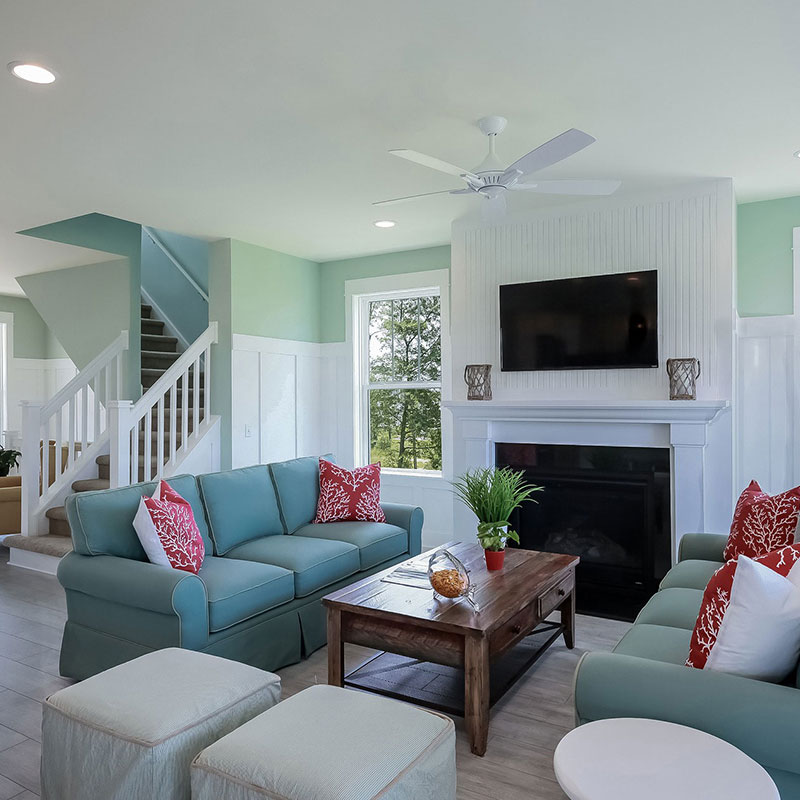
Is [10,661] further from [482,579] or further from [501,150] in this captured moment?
[501,150]

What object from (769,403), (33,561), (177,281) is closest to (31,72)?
(33,561)

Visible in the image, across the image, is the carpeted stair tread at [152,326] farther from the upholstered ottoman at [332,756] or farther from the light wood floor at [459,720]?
the upholstered ottoman at [332,756]

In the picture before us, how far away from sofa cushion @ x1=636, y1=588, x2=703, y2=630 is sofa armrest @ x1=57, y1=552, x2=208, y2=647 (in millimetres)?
1855

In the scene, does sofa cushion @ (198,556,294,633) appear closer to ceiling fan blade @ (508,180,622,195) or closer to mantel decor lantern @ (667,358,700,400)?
ceiling fan blade @ (508,180,622,195)

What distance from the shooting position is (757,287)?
4.70 metres

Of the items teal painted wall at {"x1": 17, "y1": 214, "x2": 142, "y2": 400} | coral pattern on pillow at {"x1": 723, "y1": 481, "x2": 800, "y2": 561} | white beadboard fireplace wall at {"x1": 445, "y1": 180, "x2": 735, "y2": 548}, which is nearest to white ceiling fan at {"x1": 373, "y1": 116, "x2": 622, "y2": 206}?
white beadboard fireplace wall at {"x1": 445, "y1": 180, "x2": 735, "y2": 548}

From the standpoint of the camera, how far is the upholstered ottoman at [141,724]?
5.98ft

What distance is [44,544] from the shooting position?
5.11m

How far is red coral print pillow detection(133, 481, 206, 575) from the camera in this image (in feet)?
10.2

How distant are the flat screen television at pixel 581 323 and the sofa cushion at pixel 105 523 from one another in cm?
288

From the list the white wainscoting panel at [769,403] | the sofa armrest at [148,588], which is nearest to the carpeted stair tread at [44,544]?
the sofa armrest at [148,588]

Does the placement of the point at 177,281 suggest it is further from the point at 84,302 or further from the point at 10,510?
the point at 10,510

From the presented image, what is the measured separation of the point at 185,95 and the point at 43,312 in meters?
5.19

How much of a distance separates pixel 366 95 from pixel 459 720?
2.75 meters
